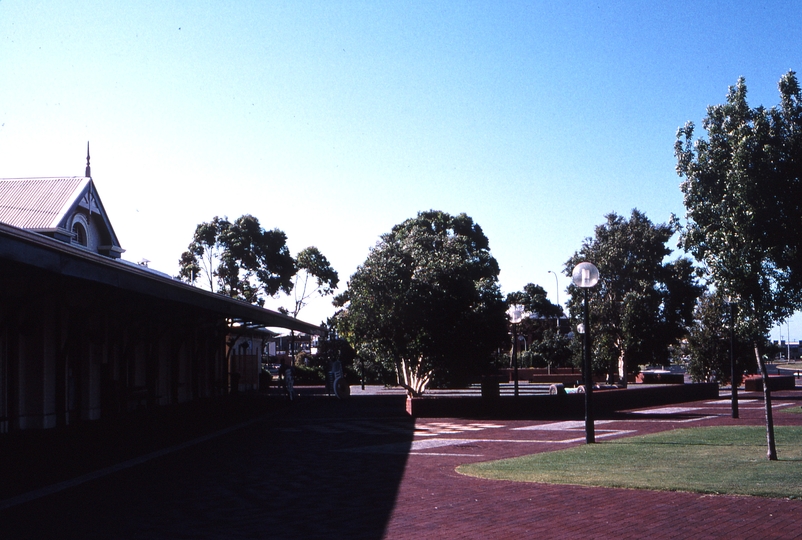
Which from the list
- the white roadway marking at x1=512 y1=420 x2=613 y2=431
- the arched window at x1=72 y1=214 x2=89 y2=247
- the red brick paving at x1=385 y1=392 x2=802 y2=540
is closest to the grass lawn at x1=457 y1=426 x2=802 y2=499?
the red brick paving at x1=385 y1=392 x2=802 y2=540

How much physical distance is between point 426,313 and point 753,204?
12.9 m

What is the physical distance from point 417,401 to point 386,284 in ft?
12.1

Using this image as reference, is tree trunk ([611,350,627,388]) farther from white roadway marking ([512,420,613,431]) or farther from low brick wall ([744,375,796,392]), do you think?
white roadway marking ([512,420,613,431])

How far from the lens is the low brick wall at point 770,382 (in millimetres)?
35031

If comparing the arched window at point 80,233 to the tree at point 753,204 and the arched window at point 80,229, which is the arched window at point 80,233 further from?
the tree at point 753,204

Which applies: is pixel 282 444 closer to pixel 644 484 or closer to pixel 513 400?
pixel 644 484

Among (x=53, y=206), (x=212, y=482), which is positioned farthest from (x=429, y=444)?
(x=53, y=206)

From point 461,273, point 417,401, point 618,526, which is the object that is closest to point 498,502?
point 618,526

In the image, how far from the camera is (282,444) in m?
15.1

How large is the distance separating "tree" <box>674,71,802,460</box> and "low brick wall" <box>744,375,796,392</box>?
24.9 metres

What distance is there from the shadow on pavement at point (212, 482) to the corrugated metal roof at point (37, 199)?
29.5ft

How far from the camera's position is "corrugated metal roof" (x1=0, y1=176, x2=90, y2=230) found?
24.6 meters

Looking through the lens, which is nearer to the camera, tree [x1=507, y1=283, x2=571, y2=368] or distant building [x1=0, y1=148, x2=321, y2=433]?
distant building [x1=0, y1=148, x2=321, y2=433]

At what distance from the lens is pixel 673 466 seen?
426 inches
